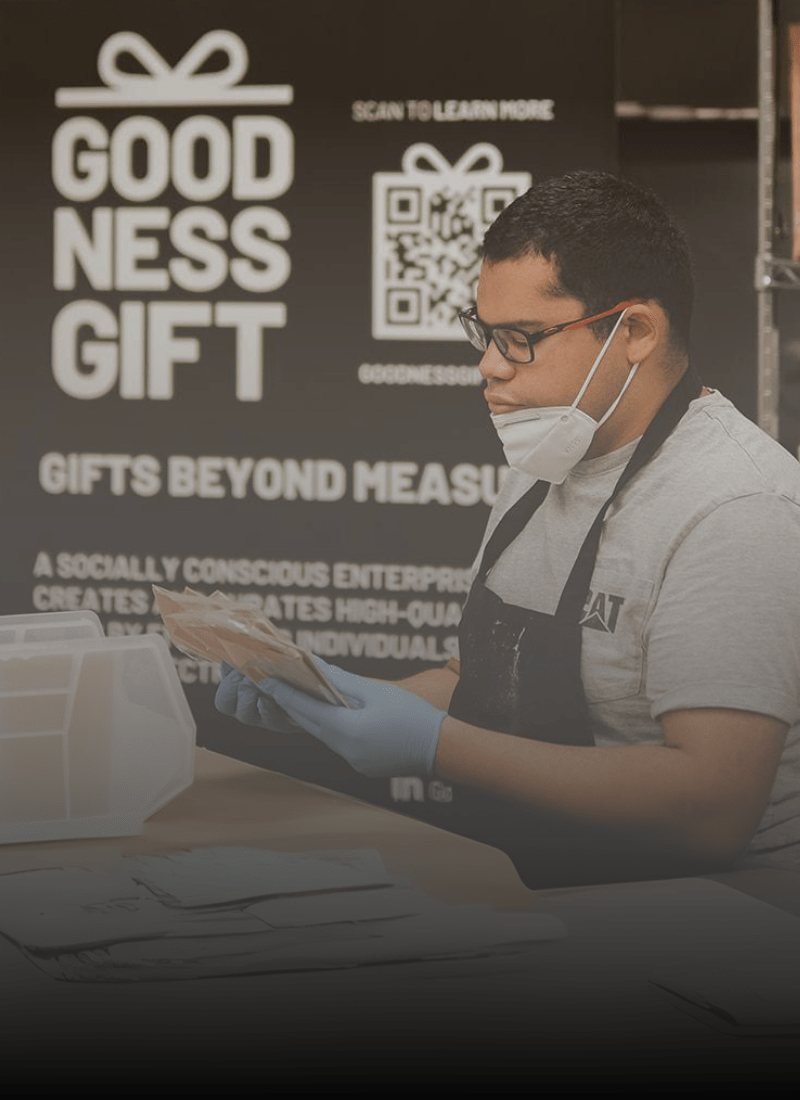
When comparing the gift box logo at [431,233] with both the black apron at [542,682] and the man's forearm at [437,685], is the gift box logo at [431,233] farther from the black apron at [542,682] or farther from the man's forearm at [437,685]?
the man's forearm at [437,685]

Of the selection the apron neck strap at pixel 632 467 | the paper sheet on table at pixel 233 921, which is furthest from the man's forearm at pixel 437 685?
the paper sheet on table at pixel 233 921

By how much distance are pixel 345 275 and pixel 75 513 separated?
81 centimetres

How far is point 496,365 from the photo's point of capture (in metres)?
2.04

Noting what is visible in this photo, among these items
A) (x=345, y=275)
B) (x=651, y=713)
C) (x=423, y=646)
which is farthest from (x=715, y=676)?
(x=345, y=275)

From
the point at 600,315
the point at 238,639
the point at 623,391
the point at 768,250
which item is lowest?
the point at 238,639

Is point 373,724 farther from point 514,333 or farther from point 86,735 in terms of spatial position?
point 514,333

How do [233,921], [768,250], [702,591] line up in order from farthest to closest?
[768,250] < [702,591] < [233,921]

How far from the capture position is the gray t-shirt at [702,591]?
63.7 inches

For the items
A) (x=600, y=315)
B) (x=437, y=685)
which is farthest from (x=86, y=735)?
(x=600, y=315)

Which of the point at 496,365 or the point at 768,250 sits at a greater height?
the point at 768,250

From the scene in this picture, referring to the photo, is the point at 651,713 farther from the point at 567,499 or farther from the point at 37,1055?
the point at 37,1055

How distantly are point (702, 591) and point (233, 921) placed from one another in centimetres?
79

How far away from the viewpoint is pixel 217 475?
9.95 feet

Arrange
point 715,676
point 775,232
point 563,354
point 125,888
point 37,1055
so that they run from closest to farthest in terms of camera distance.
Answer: point 37,1055 < point 125,888 < point 715,676 < point 563,354 < point 775,232
